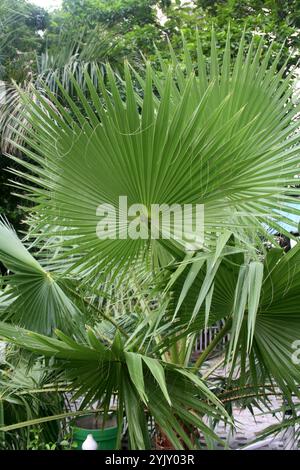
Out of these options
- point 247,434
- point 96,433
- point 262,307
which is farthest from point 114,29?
point 262,307

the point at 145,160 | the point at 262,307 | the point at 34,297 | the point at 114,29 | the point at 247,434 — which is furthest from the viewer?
the point at 114,29

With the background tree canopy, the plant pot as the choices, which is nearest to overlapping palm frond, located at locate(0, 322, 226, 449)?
the plant pot

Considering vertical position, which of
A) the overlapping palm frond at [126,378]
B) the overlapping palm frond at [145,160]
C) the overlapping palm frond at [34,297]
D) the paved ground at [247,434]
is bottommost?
the paved ground at [247,434]

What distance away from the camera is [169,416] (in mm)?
1524

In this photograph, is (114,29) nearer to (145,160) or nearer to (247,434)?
(247,434)

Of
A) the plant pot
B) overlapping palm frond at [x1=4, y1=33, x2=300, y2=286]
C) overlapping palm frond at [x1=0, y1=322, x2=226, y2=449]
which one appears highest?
overlapping palm frond at [x1=4, y1=33, x2=300, y2=286]

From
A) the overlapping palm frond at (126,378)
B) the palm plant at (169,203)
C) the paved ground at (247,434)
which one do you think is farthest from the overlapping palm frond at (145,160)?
the paved ground at (247,434)

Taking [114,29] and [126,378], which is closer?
[126,378]

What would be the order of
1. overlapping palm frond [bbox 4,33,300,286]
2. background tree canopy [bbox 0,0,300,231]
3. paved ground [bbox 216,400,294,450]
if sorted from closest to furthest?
overlapping palm frond [bbox 4,33,300,286] → paved ground [bbox 216,400,294,450] → background tree canopy [bbox 0,0,300,231]

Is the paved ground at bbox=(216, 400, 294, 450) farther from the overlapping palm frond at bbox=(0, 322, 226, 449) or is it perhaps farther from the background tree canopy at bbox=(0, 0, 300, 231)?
the background tree canopy at bbox=(0, 0, 300, 231)

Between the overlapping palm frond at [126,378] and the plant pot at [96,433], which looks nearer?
the overlapping palm frond at [126,378]

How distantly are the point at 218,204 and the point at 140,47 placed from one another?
4.54m

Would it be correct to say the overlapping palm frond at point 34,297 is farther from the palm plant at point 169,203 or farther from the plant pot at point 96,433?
the plant pot at point 96,433
